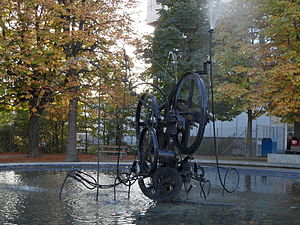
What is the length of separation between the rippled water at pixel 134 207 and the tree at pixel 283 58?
301 inches

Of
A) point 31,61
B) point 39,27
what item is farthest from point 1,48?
point 39,27

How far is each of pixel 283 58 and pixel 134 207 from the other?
15.0 meters

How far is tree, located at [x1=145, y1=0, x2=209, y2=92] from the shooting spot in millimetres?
28312

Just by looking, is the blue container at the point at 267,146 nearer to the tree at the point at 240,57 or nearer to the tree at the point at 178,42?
the tree at the point at 240,57

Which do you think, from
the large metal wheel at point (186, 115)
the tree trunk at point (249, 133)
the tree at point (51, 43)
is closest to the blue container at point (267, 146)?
the tree trunk at point (249, 133)

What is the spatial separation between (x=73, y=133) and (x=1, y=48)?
666 cm

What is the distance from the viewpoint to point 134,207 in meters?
10.3

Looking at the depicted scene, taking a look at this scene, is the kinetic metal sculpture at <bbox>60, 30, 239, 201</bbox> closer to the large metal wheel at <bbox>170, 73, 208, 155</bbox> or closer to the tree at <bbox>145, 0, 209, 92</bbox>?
the large metal wheel at <bbox>170, 73, 208, 155</bbox>

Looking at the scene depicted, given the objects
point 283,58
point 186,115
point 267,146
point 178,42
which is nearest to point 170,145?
point 186,115

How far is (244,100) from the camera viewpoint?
958 inches

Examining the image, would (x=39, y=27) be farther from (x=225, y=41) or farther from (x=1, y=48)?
(x=225, y=41)

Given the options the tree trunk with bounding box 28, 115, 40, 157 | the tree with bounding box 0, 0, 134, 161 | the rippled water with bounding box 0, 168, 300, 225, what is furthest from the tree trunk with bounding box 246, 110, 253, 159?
the tree trunk with bounding box 28, 115, 40, 157

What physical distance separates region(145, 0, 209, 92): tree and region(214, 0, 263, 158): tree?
6.89 feet

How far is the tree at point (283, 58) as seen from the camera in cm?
2078
